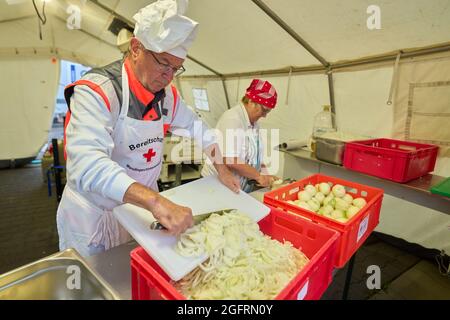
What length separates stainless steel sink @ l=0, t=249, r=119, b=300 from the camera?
2.12 ft

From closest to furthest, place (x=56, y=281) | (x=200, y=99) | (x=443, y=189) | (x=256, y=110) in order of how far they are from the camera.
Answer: (x=56, y=281), (x=443, y=189), (x=256, y=110), (x=200, y=99)

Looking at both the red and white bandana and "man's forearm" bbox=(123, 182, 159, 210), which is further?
the red and white bandana

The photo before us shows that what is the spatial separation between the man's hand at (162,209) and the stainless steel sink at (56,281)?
22 cm

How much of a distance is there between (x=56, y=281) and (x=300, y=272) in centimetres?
67

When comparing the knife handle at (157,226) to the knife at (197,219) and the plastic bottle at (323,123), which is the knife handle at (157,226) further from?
the plastic bottle at (323,123)

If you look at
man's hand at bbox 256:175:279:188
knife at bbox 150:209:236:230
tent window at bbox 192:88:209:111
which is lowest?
man's hand at bbox 256:175:279:188

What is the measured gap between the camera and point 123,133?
88 centimetres

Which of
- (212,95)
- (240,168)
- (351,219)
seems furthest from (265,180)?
(212,95)

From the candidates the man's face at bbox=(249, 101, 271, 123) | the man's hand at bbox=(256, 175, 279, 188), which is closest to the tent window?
the man's face at bbox=(249, 101, 271, 123)

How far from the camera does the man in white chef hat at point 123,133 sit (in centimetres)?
65

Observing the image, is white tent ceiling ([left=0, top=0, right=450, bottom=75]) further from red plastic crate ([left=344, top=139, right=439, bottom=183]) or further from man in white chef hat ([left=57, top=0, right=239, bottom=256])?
man in white chef hat ([left=57, top=0, right=239, bottom=256])

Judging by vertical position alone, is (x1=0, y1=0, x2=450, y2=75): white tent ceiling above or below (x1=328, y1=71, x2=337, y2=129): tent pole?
above

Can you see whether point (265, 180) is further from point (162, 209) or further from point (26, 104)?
point (26, 104)

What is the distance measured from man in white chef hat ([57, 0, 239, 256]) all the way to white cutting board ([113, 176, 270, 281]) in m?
0.06
